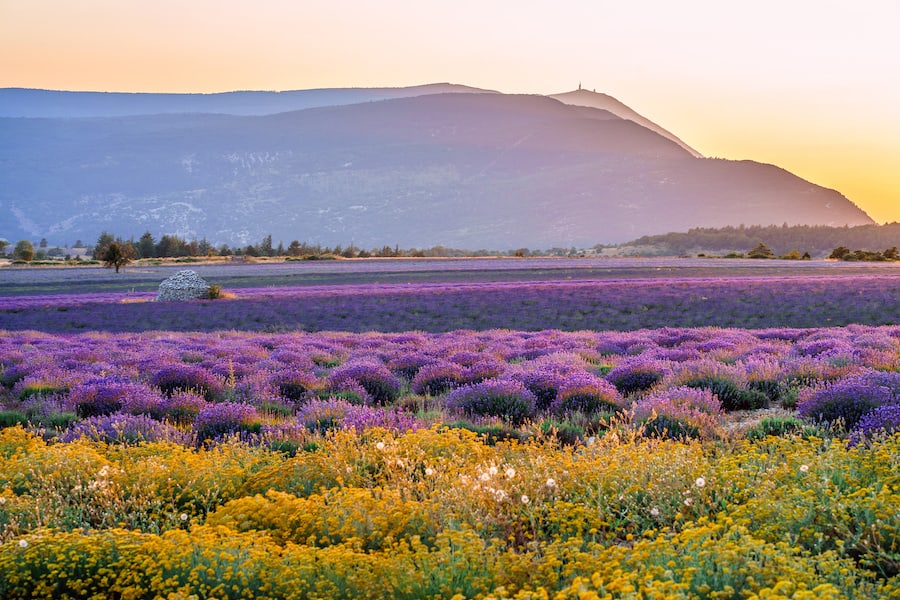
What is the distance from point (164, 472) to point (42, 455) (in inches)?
55.8

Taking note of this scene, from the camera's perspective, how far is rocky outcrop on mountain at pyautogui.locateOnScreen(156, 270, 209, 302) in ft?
122

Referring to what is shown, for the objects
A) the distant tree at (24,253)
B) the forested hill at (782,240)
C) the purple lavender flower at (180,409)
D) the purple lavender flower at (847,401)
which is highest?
the forested hill at (782,240)

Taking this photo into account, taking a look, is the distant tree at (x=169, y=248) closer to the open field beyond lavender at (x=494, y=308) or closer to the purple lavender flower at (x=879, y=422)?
the open field beyond lavender at (x=494, y=308)

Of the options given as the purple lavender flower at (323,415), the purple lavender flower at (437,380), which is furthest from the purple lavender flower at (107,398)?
the purple lavender flower at (437,380)

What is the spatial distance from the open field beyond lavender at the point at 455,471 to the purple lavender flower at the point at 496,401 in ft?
0.15

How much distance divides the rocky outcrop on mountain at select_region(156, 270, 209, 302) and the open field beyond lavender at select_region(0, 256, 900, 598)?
20.5 meters

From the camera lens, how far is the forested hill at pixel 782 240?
13588 cm

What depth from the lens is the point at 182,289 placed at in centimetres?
3734

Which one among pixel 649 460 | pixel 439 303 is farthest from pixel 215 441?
pixel 439 303

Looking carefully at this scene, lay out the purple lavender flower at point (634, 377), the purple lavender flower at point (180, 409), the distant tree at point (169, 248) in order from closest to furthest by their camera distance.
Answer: the purple lavender flower at point (180, 409)
the purple lavender flower at point (634, 377)
the distant tree at point (169, 248)

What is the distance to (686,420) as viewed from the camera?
846 cm

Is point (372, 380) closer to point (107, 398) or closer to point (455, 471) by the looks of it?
point (107, 398)

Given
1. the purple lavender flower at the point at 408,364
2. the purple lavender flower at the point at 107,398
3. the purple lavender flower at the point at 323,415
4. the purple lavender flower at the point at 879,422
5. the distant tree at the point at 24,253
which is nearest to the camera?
the purple lavender flower at the point at 879,422

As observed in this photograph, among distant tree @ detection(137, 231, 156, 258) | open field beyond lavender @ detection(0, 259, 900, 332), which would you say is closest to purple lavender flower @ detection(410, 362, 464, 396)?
open field beyond lavender @ detection(0, 259, 900, 332)
